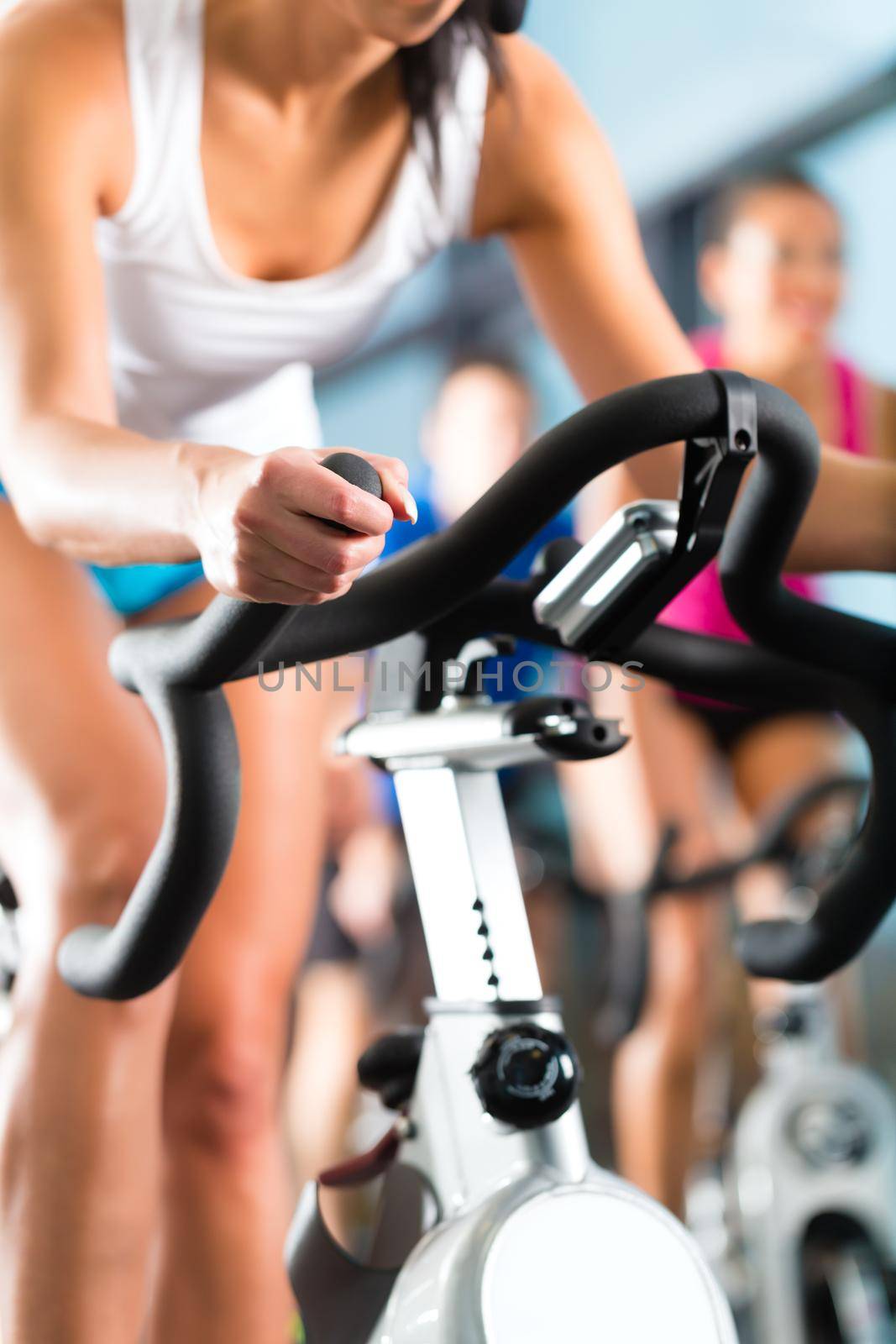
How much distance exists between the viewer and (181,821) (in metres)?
0.61

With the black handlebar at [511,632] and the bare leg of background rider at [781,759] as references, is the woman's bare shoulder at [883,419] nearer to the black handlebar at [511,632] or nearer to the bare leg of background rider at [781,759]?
the bare leg of background rider at [781,759]

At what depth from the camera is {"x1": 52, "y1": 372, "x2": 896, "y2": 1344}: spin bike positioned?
0.56m

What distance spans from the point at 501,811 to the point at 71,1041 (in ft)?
1.21

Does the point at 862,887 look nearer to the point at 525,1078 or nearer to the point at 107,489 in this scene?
the point at 525,1078

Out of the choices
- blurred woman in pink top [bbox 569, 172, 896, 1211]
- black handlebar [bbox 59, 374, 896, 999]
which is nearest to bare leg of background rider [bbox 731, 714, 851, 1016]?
blurred woman in pink top [bbox 569, 172, 896, 1211]

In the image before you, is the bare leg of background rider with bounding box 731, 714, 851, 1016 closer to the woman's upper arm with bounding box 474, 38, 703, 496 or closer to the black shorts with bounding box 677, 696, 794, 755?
the black shorts with bounding box 677, 696, 794, 755

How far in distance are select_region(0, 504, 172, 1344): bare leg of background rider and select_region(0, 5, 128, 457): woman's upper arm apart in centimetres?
20

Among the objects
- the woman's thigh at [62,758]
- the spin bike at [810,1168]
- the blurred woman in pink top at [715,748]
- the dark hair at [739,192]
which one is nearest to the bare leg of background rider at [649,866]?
the blurred woman in pink top at [715,748]

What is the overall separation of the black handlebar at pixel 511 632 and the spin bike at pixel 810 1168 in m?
0.64

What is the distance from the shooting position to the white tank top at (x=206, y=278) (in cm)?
102

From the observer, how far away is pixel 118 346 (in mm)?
1094

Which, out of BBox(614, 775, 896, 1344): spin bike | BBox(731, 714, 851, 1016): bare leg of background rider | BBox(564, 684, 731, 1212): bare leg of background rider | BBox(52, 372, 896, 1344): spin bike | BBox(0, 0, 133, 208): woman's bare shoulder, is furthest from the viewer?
BBox(731, 714, 851, 1016): bare leg of background rider

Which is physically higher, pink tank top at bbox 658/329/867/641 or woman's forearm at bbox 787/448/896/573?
pink tank top at bbox 658/329/867/641

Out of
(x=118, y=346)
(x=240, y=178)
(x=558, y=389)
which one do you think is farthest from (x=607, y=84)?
(x=118, y=346)
